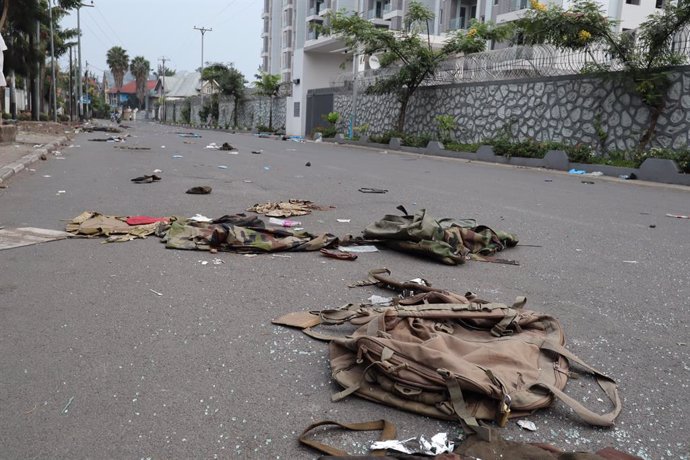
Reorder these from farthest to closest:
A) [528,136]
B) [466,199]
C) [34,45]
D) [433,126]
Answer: [34,45] < [433,126] < [528,136] < [466,199]

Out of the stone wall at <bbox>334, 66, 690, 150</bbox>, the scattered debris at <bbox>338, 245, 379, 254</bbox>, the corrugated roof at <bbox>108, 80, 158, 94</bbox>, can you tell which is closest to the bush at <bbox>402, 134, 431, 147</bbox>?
the stone wall at <bbox>334, 66, 690, 150</bbox>

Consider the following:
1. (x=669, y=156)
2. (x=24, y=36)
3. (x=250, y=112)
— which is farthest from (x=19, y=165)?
(x=250, y=112)

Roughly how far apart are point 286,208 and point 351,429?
17.6 feet

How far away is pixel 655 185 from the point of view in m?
12.9

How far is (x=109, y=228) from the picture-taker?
5.93 meters

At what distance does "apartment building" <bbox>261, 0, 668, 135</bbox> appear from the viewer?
3281 cm

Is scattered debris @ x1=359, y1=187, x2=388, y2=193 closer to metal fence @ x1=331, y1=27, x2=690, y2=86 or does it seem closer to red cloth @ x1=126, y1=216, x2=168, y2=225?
red cloth @ x1=126, y1=216, x2=168, y2=225

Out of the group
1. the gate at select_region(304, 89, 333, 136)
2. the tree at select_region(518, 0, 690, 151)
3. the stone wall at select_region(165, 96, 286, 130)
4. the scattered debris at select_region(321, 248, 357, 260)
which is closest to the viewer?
the scattered debris at select_region(321, 248, 357, 260)

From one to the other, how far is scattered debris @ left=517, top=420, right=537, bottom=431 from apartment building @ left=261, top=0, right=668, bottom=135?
2551cm

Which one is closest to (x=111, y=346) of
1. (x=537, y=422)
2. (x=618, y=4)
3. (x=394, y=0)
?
(x=537, y=422)

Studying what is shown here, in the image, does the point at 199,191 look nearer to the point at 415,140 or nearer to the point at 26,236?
the point at 26,236

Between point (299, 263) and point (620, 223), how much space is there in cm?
472

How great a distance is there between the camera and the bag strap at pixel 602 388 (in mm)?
2441

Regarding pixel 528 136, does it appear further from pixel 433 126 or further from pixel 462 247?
pixel 462 247
